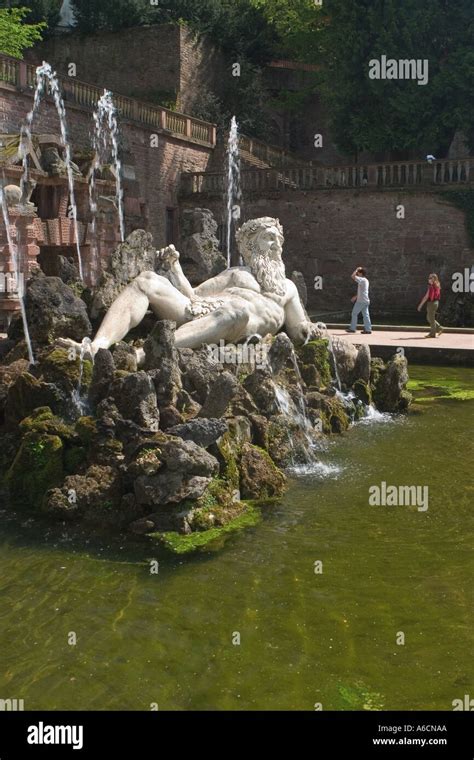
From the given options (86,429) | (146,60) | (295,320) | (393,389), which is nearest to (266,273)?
(295,320)

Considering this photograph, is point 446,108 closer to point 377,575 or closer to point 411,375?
point 411,375

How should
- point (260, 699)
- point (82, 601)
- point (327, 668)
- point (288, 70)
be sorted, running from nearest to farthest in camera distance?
point (260, 699) → point (327, 668) → point (82, 601) → point (288, 70)

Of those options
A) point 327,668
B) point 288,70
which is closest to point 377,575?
point 327,668

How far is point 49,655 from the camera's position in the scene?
14.5 ft

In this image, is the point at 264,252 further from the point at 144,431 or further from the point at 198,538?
the point at 198,538

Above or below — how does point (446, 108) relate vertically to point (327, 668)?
above

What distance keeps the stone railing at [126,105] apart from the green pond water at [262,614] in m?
19.2

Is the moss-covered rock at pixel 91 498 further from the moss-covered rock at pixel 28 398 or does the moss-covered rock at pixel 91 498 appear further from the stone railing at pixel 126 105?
the stone railing at pixel 126 105

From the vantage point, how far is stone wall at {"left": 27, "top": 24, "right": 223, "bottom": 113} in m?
35.2

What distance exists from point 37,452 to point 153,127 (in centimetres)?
2376

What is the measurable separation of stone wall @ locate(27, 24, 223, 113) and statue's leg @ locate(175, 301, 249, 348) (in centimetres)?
2828

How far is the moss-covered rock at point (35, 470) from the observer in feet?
21.9

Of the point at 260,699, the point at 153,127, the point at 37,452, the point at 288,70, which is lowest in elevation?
the point at 260,699

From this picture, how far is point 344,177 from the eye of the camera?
1066 inches
